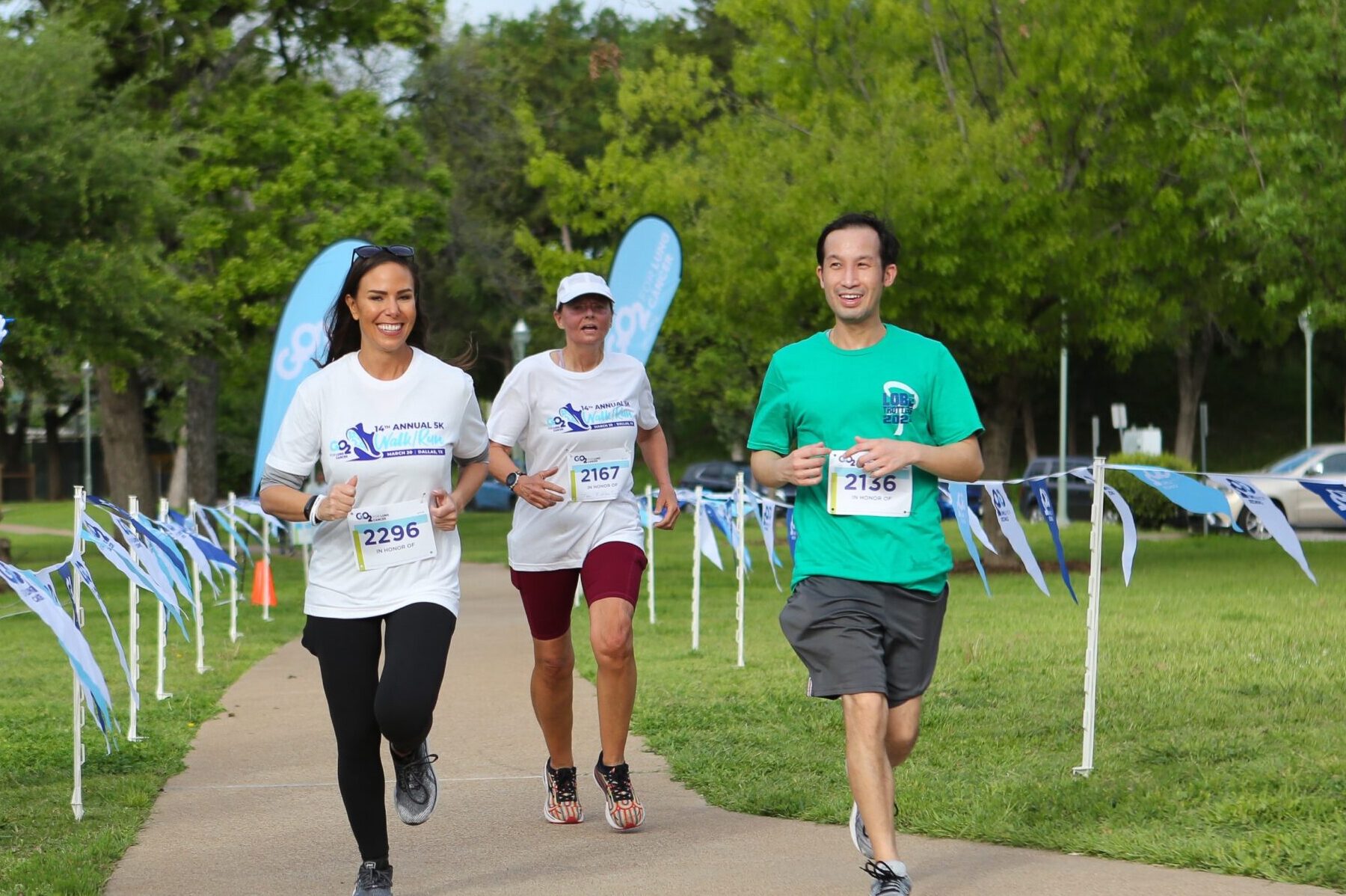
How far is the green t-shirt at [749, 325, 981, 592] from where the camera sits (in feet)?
17.2

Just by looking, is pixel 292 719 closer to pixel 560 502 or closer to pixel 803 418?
pixel 560 502

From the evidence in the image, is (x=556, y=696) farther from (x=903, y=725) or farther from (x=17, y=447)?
(x=17, y=447)

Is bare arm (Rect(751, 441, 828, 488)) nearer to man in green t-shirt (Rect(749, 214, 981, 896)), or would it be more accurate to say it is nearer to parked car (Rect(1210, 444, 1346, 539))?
man in green t-shirt (Rect(749, 214, 981, 896))

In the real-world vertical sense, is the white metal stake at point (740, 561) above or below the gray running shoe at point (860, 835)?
above

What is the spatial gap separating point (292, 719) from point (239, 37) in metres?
22.9

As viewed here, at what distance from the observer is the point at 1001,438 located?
77.9ft

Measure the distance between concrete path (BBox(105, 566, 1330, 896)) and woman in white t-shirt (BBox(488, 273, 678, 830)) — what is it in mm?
291

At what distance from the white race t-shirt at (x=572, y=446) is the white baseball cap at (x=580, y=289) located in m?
0.23

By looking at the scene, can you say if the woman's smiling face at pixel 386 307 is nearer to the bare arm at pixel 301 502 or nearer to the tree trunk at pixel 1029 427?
the bare arm at pixel 301 502

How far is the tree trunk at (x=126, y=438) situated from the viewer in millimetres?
29375

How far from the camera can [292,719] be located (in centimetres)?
998

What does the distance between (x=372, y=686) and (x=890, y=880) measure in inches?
62.0

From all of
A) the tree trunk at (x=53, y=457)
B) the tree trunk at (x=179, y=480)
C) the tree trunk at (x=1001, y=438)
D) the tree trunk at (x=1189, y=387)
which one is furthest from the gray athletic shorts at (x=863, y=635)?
the tree trunk at (x=53, y=457)

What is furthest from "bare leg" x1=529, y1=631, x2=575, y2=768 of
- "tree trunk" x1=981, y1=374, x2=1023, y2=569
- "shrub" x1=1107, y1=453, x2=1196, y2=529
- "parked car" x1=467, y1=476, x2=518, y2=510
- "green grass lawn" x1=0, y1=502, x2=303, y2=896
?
"parked car" x1=467, y1=476, x2=518, y2=510
